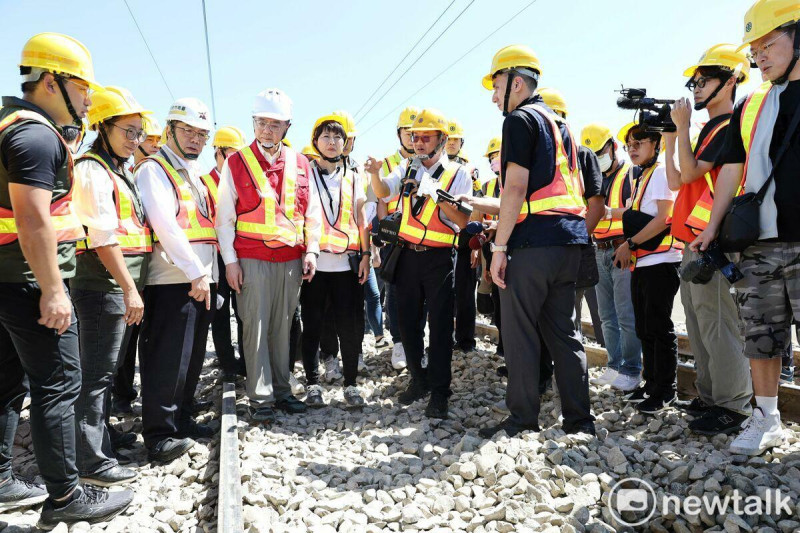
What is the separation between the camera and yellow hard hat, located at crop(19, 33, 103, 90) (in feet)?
8.93

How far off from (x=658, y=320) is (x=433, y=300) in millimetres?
1744

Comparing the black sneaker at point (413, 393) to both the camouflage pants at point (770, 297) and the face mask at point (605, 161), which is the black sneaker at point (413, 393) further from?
the face mask at point (605, 161)

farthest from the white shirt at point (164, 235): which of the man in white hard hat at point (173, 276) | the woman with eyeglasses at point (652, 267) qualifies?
the woman with eyeglasses at point (652, 267)

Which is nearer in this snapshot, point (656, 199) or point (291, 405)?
point (656, 199)

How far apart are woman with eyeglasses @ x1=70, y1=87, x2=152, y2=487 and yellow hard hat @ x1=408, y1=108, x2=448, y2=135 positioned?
210cm

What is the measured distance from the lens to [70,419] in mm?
2779

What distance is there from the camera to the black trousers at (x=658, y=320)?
4238mm

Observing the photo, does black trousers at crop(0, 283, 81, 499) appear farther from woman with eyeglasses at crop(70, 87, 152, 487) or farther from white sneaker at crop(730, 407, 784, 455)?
white sneaker at crop(730, 407, 784, 455)

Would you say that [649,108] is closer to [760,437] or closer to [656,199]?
[656,199]

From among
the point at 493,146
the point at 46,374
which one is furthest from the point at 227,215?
the point at 493,146

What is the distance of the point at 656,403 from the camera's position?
4.18m

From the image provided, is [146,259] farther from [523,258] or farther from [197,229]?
[523,258]

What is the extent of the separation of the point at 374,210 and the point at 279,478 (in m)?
4.03

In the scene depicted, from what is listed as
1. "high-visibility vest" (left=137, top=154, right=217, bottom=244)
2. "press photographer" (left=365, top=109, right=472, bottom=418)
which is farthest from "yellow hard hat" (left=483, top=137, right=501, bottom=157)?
"high-visibility vest" (left=137, top=154, right=217, bottom=244)
